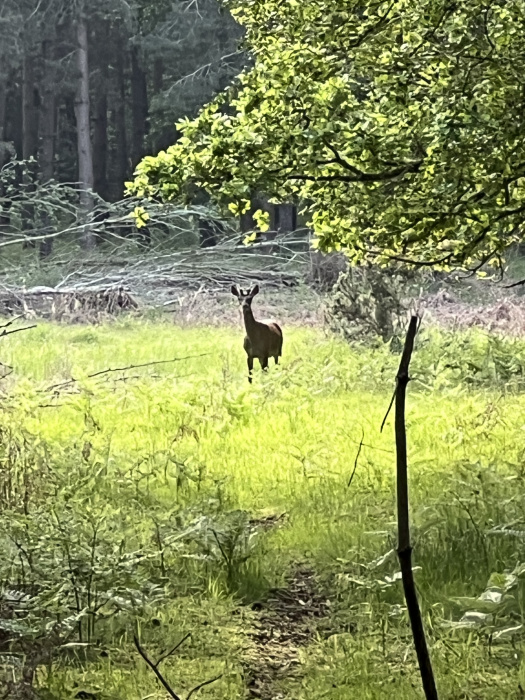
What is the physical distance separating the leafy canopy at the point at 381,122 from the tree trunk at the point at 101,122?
9.78 m

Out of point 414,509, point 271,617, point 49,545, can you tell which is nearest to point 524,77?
point 414,509

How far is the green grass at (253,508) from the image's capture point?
287 centimetres

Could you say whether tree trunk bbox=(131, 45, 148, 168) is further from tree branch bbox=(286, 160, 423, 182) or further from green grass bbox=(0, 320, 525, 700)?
tree branch bbox=(286, 160, 423, 182)

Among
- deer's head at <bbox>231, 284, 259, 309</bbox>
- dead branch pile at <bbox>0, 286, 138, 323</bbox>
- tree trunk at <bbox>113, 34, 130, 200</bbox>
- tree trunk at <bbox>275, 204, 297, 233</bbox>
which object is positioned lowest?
dead branch pile at <bbox>0, 286, 138, 323</bbox>

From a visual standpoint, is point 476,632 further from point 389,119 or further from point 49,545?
point 389,119

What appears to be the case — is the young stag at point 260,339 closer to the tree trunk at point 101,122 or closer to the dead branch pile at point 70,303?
the dead branch pile at point 70,303

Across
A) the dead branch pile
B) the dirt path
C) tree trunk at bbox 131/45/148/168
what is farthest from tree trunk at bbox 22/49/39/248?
the dirt path

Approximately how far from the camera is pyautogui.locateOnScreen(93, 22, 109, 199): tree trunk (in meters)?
14.3

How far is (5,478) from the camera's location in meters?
4.52

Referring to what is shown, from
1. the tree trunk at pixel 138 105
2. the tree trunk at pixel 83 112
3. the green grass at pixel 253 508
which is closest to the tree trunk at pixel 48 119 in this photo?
the tree trunk at pixel 83 112

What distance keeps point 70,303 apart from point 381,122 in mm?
6275

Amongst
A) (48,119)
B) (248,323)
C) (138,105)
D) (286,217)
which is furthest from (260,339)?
(48,119)

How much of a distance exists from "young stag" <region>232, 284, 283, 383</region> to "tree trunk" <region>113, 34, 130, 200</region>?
21.6ft

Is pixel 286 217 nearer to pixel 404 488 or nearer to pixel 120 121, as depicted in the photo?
pixel 120 121
